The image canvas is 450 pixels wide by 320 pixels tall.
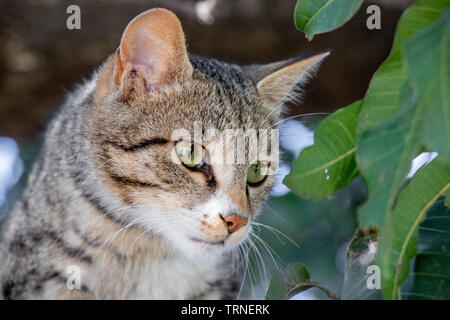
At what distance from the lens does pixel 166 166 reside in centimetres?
191

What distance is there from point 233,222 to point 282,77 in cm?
67

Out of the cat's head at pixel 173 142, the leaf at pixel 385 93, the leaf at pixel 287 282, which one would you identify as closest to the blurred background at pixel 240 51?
the cat's head at pixel 173 142

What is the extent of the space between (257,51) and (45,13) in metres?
1.13

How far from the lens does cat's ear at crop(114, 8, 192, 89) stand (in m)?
1.83

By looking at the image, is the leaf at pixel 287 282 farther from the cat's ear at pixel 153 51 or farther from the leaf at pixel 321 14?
the cat's ear at pixel 153 51

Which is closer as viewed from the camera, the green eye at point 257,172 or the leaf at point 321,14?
the leaf at point 321,14

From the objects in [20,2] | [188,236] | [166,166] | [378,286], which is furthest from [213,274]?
[20,2]

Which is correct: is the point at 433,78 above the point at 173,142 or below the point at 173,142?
below

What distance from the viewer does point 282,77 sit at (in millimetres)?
2248

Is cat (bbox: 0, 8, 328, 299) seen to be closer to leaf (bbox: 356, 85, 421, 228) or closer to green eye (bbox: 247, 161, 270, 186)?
green eye (bbox: 247, 161, 270, 186)

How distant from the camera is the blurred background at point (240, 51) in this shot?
298 cm

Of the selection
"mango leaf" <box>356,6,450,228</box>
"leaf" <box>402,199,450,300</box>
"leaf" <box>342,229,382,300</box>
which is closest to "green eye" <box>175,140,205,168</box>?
"leaf" <box>342,229,382,300</box>

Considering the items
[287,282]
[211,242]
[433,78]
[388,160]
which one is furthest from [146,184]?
[433,78]

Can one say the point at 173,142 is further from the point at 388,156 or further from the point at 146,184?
the point at 388,156
